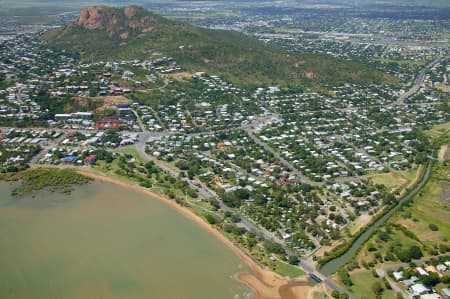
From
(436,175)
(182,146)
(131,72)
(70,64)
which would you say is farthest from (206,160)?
(70,64)

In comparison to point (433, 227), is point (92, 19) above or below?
above

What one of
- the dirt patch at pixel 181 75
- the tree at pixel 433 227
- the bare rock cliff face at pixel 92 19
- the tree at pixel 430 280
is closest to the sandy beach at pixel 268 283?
the tree at pixel 430 280

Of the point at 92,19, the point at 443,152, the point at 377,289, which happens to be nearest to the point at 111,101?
the point at 443,152

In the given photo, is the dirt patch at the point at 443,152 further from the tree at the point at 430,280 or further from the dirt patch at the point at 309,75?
the dirt patch at the point at 309,75

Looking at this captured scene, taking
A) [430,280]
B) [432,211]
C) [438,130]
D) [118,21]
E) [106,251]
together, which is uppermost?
[118,21]

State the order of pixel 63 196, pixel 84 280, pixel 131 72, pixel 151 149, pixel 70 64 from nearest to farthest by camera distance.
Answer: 1. pixel 84 280
2. pixel 63 196
3. pixel 151 149
4. pixel 131 72
5. pixel 70 64

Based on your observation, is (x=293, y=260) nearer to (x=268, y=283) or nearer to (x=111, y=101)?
(x=268, y=283)

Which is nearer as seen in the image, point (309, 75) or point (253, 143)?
point (253, 143)

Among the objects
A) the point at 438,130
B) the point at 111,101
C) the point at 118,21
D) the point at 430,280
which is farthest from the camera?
the point at 118,21

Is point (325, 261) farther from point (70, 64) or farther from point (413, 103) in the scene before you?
point (70, 64)
